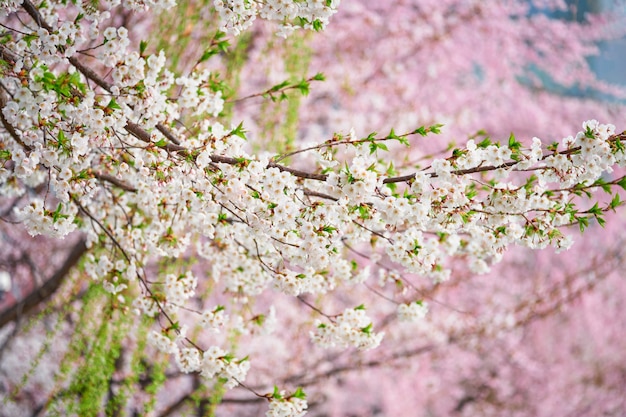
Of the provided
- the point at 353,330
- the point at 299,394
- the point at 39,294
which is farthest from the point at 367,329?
the point at 39,294

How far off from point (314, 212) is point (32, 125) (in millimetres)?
1126

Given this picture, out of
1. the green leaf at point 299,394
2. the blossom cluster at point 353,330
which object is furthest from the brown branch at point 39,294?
the green leaf at point 299,394

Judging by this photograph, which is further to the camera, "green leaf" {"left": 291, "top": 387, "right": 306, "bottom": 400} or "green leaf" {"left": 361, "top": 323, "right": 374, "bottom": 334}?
"green leaf" {"left": 361, "top": 323, "right": 374, "bottom": 334}

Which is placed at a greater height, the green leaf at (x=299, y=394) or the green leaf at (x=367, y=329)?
the green leaf at (x=367, y=329)

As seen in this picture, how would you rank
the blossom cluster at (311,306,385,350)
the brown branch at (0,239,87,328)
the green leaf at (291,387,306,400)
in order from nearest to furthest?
1. the green leaf at (291,387,306,400)
2. the blossom cluster at (311,306,385,350)
3. the brown branch at (0,239,87,328)

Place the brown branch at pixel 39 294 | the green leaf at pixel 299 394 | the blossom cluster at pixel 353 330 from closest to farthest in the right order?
the green leaf at pixel 299 394
the blossom cluster at pixel 353 330
the brown branch at pixel 39 294

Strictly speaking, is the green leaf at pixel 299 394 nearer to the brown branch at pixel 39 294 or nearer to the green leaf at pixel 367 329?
the green leaf at pixel 367 329

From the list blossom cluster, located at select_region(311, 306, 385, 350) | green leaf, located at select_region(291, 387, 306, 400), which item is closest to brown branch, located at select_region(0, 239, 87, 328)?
blossom cluster, located at select_region(311, 306, 385, 350)

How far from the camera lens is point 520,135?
8.77 m

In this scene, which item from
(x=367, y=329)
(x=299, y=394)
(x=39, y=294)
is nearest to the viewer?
(x=299, y=394)

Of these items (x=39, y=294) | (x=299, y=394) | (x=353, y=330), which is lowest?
(x=299, y=394)

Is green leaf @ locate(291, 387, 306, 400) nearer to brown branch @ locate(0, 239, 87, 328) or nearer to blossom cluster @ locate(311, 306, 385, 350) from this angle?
blossom cluster @ locate(311, 306, 385, 350)

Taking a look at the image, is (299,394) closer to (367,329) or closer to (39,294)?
(367,329)

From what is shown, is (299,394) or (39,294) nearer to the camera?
(299,394)
